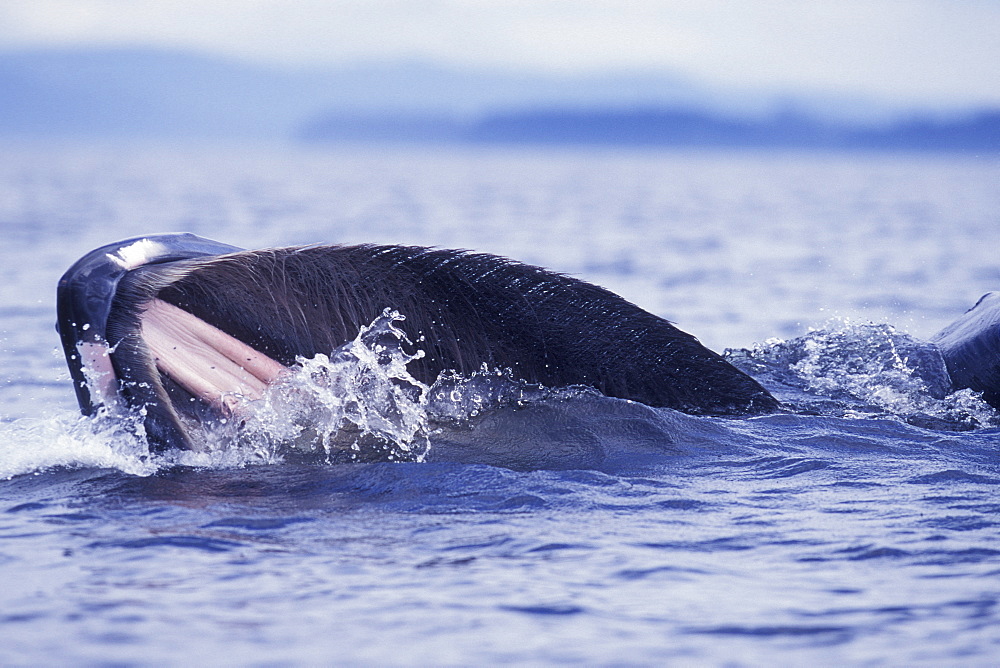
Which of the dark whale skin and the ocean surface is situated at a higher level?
the dark whale skin

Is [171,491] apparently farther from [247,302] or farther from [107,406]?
[247,302]

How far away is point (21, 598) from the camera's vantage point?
3.96 metres

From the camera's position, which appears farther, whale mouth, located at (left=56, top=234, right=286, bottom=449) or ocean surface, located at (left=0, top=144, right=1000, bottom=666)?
whale mouth, located at (left=56, top=234, right=286, bottom=449)

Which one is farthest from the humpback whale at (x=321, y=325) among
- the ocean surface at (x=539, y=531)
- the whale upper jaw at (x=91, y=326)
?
the ocean surface at (x=539, y=531)

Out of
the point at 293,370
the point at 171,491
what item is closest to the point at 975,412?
the point at 293,370

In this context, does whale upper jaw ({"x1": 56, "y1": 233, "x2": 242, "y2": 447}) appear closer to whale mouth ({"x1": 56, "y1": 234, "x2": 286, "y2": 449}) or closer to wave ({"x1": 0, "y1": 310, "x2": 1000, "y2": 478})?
whale mouth ({"x1": 56, "y1": 234, "x2": 286, "y2": 449})

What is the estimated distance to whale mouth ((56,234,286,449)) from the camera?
4961 mm

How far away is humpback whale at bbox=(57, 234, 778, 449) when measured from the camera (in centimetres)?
501

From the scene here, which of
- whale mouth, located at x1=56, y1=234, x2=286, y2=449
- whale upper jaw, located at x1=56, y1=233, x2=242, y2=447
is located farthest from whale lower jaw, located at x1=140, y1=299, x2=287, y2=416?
whale upper jaw, located at x1=56, y1=233, x2=242, y2=447

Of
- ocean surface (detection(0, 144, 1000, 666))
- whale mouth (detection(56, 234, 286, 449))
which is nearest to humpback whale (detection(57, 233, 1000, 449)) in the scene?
whale mouth (detection(56, 234, 286, 449))

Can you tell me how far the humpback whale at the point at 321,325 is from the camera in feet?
16.4

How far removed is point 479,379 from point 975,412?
285cm

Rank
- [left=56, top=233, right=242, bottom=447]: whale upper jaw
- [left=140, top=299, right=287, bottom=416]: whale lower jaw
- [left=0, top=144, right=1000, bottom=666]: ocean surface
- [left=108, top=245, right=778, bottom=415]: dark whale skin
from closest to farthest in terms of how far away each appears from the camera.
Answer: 1. [left=0, top=144, right=1000, bottom=666]: ocean surface
2. [left=56, top=233, right=242, bottom=447]: whale upper jaw
3. [left=140, top=299, right=287, bottom=416]: whale lower jaw
4. [left=108, top=245, right=778, bottom=415]: dark whale skin

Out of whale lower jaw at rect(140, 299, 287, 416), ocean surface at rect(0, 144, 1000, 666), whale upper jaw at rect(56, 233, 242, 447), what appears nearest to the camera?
ocean surface at rect(0, 144, 1000, 666)
